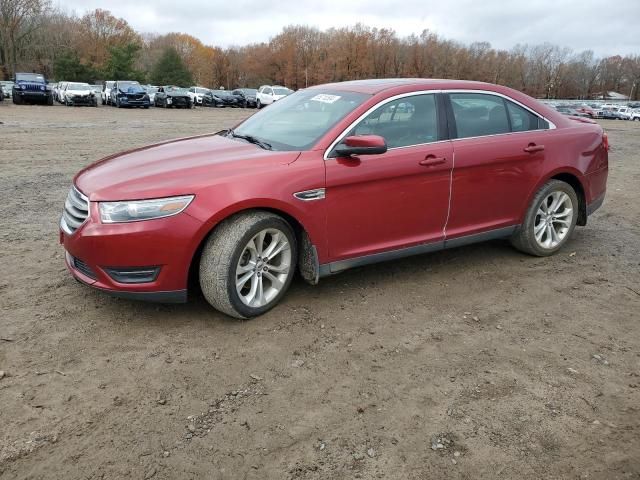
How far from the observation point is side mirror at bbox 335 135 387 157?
377cm

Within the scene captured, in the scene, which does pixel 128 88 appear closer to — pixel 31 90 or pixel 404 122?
pixel 31 90

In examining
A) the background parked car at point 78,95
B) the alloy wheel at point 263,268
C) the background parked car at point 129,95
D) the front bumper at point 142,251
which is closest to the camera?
the front bumper at point 142,251

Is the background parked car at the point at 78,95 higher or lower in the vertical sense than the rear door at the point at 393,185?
higher

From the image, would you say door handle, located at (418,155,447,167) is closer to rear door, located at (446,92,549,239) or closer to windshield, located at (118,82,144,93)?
rear door, located at (446,92,549,239)

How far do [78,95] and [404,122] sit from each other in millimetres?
35059

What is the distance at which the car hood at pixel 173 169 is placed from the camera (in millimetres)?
3432

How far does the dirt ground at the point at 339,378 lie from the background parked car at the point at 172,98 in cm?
3578

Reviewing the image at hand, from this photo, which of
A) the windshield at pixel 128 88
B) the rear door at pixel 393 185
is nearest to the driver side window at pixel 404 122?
the rear door at pixel 393 185

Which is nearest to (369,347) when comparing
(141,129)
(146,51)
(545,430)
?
(545,430)

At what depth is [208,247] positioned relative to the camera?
3545mm

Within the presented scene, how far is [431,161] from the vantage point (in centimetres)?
426

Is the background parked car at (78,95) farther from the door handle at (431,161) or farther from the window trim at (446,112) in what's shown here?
the door handle at (431,161)

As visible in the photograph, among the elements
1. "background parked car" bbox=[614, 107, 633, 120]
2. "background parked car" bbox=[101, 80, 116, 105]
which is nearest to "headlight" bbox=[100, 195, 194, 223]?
"background parked car" bbox=[101, 80, 116, 105]

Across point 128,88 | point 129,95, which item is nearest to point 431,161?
point 129,95
